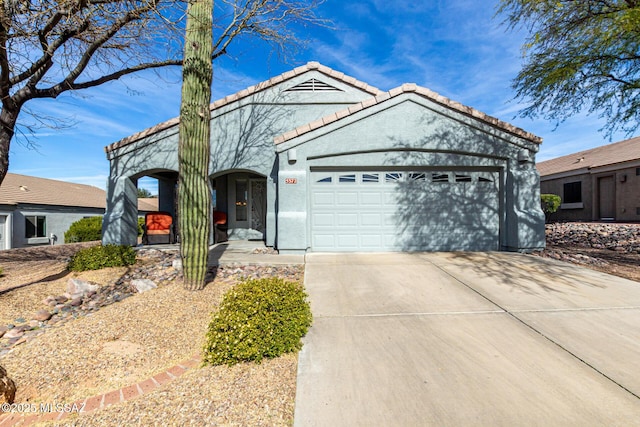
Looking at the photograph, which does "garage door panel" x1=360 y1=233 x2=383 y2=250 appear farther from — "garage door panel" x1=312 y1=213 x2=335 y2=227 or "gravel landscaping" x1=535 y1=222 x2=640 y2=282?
"gravel landscaping" x1=535 y1=222 x2=640 y2=282

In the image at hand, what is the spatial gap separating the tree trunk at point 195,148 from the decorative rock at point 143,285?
3.18 feet

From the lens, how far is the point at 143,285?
596 cm

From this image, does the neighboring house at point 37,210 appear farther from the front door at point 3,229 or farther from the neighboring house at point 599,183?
the neighboring house at point 599,183

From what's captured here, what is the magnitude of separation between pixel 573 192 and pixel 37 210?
1426 inches

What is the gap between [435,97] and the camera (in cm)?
867

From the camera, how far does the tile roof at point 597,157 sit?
17859 millimetres

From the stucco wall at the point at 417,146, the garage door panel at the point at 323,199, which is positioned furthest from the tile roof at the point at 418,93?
the garage door panel at the point at 323,199

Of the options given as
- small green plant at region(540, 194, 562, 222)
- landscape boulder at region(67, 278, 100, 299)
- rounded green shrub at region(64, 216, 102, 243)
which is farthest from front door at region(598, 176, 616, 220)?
rounded green shrub at region(64, 216, 102, 243)

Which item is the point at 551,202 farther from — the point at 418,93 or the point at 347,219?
the point at 347,219

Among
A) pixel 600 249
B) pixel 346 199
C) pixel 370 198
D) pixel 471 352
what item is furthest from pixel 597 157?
pixel 471 352

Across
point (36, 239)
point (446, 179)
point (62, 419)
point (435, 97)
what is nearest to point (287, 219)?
point (446, 179)

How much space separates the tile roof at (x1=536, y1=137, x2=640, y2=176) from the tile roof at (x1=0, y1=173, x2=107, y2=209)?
1407 inches

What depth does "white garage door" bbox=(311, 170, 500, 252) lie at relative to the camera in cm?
885

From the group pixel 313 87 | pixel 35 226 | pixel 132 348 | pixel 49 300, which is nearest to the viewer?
pixel 132 348
